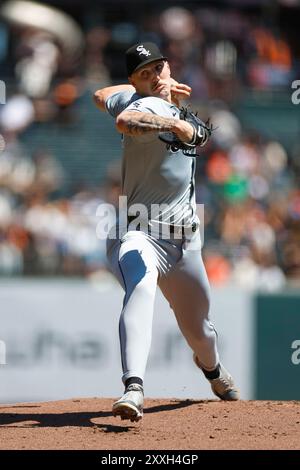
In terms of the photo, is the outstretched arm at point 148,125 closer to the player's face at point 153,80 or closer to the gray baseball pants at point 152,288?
the player's face at point 153,80

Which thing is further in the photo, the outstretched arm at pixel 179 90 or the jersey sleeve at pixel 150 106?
the outstretched arm at pixel 179 90

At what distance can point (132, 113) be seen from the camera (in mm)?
5254

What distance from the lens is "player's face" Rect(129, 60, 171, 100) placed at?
5.57 meters

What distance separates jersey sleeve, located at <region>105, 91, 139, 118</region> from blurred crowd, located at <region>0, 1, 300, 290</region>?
199 inches

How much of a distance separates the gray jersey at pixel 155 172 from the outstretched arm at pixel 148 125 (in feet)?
0.79

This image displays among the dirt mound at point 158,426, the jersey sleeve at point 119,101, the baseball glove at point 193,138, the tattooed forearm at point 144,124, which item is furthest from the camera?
the jersey sleeve at point 119,101

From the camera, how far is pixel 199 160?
13445mm

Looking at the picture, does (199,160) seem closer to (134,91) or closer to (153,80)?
(134,91)

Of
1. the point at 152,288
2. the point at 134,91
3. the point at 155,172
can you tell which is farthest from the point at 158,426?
the point at 134,91

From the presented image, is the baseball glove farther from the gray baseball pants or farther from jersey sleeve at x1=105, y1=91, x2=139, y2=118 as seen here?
the gray baseball pants

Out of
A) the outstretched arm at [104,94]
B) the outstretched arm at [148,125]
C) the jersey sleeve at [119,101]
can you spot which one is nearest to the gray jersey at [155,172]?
the jersey sleeve at [119,101]

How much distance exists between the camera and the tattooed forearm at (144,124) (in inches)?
204
